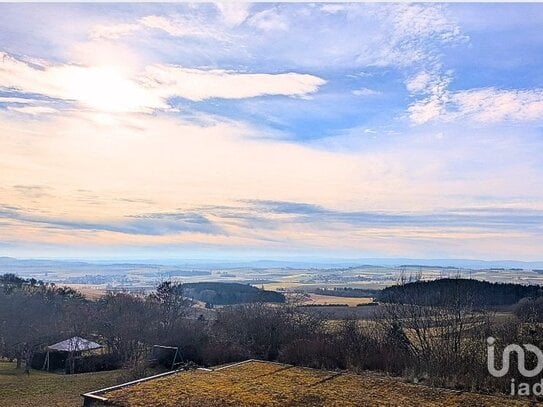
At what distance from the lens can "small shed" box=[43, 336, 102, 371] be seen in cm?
2898

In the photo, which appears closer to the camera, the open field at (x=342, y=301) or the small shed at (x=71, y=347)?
the small shed at (x=71, y=347)

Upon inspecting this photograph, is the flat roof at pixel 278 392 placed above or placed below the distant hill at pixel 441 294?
below

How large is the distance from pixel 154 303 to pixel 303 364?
78.6ft

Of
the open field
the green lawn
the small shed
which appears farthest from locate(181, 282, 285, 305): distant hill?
the green lawn

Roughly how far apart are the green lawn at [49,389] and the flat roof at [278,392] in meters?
3.08

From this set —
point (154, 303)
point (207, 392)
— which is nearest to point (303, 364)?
point (207, 392)

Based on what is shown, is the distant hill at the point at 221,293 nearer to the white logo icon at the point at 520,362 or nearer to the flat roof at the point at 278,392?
the flat roof at the point at 278,392

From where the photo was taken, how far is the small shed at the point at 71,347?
95.1 ft

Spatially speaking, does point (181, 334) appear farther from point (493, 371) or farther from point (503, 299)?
point (503, 299)

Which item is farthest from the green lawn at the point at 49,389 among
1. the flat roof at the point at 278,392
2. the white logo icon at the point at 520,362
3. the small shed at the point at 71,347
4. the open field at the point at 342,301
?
the open field at the point at 342,301

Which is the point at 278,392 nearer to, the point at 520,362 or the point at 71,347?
the point at 520,362

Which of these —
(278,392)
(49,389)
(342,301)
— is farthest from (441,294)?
(342,301)

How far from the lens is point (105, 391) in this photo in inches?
519

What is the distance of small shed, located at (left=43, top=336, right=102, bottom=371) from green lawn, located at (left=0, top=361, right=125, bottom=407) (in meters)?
4.80
